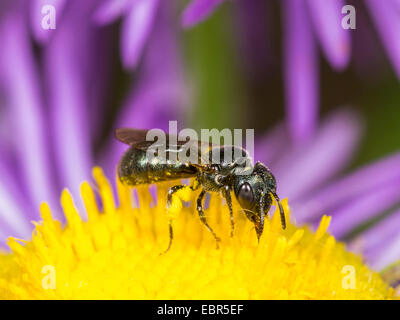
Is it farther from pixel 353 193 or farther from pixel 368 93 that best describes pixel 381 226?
pixel 368 93

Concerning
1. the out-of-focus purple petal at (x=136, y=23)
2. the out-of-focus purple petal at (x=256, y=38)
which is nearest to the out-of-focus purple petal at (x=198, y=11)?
the out-of-focus purple petal at (x=136, y=23)

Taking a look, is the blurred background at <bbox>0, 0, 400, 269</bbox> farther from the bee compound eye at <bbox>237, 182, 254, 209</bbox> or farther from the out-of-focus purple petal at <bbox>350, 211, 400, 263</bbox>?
the bee compound eye at <bbox>237, 182, 254, 209</bbox>

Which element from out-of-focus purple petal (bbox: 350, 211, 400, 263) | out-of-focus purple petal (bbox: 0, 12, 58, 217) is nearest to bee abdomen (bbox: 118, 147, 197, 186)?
out-of-focus purple petal (bbox: 350, 211, 400, 263)

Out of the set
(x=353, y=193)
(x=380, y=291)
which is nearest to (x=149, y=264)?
(x=380, y=291)

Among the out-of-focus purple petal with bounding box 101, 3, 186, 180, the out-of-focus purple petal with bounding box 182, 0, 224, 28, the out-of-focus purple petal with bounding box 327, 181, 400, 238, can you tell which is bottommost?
the out-of-focus purple petal with bounding box 327, 181, 400, 238

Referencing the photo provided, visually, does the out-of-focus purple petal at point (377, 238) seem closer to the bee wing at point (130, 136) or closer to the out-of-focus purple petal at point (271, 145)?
the out-of-focus purple petal at point (271, 145)

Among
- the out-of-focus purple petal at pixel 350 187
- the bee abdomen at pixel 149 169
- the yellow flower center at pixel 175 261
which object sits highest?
the out-of-focus purple petal at pixel 350 187
